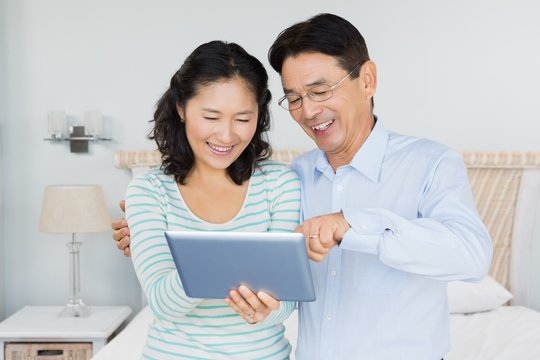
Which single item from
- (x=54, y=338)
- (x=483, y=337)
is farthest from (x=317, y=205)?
(x=54, y=338)

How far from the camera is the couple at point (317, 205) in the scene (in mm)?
1114

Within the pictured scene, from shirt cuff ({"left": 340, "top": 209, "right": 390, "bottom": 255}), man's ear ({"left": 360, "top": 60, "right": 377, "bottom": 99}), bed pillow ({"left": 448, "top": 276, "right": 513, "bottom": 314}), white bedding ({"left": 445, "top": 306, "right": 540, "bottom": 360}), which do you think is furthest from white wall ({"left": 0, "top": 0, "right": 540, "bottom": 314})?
shirt cuff ({"left": 340, "top": 209, "right": 390, "bottom": 255})

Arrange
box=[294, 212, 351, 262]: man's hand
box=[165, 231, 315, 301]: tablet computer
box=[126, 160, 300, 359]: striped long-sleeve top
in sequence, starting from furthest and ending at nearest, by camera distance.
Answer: box=[126, 160, 300, 359]: striped long-sleeve top, box=[294, 212, 351, 262]: man's hand, box=[165, 231, 315, 301]: tablet computer

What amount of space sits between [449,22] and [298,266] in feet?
8.11

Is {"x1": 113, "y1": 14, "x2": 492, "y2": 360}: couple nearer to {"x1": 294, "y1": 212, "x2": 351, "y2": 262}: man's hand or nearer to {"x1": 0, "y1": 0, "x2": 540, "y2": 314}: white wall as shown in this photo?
{"x1": 294, "y1": 212, "x2": 351, "y2": 262}: man's hand

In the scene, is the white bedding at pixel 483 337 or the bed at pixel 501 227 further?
the bed at pixel 501 227

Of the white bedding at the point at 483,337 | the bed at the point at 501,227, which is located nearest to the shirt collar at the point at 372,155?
the white bedding at the point at 483,337

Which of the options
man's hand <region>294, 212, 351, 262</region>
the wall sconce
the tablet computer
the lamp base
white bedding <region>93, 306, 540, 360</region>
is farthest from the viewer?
the wall sconce

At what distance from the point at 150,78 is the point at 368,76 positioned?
2011 mm

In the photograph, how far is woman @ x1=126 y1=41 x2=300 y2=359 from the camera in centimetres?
120

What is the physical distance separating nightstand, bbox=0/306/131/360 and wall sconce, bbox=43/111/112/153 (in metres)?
0.88

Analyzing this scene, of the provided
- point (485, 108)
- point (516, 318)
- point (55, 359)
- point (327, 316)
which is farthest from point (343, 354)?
point (485, 108)

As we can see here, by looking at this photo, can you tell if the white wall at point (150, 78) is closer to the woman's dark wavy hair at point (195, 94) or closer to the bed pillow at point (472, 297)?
the bed pillow at point (472, 297)

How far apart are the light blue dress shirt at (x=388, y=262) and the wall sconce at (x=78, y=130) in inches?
76.5
